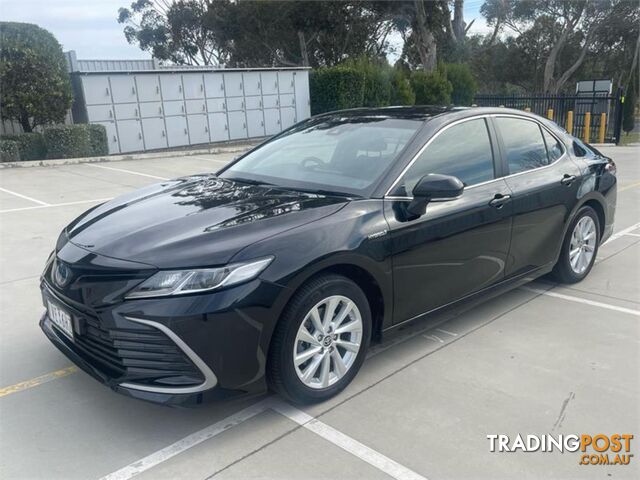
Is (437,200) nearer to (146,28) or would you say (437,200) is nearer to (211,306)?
(211,306)

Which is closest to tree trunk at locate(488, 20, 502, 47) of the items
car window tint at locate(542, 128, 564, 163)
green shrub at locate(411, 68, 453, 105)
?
green shrub at locate(411, 68, 453, 105)

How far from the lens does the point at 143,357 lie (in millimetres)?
2641

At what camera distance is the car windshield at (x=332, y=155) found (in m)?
3.61

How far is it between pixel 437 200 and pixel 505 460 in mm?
1541

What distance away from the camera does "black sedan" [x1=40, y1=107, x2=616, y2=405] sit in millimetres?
2652


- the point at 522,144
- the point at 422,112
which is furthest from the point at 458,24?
the point at 422,112

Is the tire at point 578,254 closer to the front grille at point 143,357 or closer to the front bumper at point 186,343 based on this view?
the front bumper at point 186,343

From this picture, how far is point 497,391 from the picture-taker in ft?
10.8

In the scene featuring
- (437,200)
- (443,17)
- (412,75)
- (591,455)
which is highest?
(443,17)

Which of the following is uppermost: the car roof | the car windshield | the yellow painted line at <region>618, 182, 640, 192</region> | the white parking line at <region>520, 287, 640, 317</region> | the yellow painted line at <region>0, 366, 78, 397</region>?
the car roof

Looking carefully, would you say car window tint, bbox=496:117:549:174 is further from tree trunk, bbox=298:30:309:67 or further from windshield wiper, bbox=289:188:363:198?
tree trunk, bbox=298:30:309:67

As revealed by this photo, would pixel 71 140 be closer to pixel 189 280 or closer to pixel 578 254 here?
pixel 578 254

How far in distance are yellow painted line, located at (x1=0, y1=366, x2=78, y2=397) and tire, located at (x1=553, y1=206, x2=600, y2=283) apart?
12.8 feet

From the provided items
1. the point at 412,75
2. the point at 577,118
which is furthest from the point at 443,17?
the point at 577,118
